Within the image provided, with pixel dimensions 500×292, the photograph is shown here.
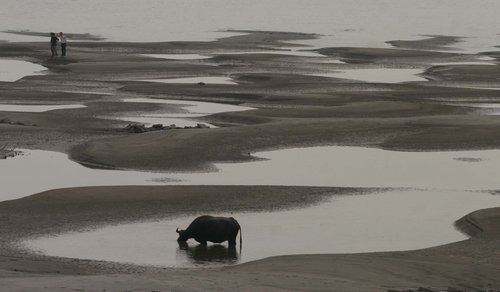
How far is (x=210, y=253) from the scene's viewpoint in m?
19.0

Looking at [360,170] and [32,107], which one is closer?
[360,170]

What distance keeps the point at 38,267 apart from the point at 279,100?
23.7m

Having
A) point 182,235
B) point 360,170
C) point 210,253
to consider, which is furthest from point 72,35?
point 210,253

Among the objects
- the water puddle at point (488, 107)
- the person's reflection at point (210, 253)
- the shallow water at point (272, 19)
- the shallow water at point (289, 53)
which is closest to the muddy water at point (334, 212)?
the person's reflection at point (210, 253)

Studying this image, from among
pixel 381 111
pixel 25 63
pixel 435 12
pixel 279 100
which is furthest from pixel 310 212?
pixel 435 12

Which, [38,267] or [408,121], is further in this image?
[408,121]

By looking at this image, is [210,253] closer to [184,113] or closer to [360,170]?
[360,170]

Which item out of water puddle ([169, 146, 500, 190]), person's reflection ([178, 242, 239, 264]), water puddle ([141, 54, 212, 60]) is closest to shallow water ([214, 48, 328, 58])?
water puddle ([141, 54, 212, 60])

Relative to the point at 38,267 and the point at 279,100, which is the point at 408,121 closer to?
the point at 279,100

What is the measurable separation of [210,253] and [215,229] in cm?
39

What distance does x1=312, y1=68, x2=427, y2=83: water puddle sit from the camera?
48869mm

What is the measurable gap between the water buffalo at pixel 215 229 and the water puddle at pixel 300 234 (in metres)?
0.17

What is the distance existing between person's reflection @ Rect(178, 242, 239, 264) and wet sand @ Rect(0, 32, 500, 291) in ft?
3.49

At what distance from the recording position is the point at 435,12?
118812 mm
